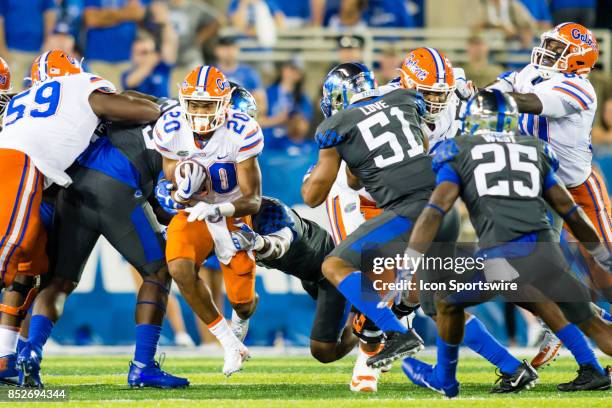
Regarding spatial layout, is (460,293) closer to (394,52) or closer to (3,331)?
(3,331)

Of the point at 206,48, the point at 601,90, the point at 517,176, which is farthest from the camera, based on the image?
the point at 206,48

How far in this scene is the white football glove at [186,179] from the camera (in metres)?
6.39

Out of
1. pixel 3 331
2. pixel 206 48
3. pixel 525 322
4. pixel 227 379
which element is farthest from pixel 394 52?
pixel 3 331

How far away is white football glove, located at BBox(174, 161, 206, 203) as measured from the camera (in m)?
6.39

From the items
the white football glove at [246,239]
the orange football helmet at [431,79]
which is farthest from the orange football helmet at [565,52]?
the white football glove at [246,239]

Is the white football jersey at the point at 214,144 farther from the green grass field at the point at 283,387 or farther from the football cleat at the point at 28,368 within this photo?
the football cleat at the point at 28,368

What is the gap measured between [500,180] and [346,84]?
5.00 ft

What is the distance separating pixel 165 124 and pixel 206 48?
6.09 meters

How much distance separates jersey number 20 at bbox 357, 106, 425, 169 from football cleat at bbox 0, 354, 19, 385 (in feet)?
8.07

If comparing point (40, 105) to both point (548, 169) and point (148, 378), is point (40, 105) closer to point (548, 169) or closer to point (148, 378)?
point (148, 378)

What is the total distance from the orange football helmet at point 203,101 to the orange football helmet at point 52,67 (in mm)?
840

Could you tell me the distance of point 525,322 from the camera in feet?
35.2

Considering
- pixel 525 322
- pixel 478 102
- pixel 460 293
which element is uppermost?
pixel 478 102

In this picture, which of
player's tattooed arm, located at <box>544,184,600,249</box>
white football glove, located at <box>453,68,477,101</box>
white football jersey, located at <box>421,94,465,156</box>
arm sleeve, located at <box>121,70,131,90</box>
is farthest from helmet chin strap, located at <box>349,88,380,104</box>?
arm sleeve, located at <box>121,70,131,90</box>
